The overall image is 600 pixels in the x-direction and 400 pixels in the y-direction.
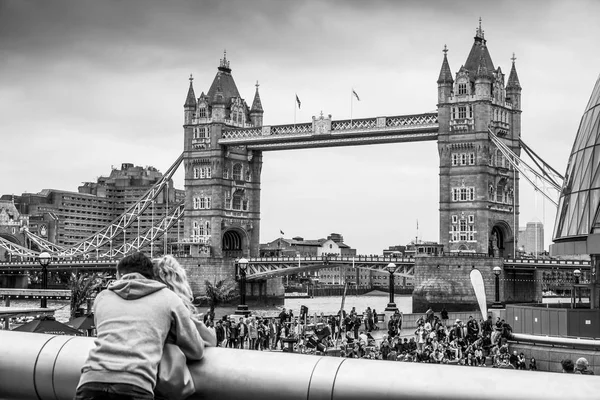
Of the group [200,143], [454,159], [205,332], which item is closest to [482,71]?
[454,159]

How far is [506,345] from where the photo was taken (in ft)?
80.4

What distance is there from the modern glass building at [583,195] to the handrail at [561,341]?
18.7 feet

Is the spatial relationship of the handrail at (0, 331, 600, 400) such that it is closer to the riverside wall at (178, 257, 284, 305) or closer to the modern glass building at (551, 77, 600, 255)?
the modern glass building at (551, 77, 600, 255)

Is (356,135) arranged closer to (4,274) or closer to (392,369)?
(4,274)

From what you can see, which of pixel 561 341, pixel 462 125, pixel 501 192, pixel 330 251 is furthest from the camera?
pixel 330 251

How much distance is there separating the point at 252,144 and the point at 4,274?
42.2 metres

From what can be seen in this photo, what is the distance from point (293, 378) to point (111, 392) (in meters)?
0.90

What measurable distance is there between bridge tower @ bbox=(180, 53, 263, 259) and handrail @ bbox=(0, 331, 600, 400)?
9041 cm

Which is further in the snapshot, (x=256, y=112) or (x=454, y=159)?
(x=256, y=112)

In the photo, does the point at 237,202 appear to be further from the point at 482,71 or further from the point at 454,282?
the point at 482,71

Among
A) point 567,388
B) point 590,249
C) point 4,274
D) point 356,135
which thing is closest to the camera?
point 567,388

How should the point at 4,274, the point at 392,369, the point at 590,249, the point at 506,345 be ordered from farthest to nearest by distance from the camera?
the point at 4,274 < the point at 590,249 < the point at 506,345 < the point at 392,369

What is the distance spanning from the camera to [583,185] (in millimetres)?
31766

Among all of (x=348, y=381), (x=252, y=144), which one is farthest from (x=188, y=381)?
(x=252, y=144)
